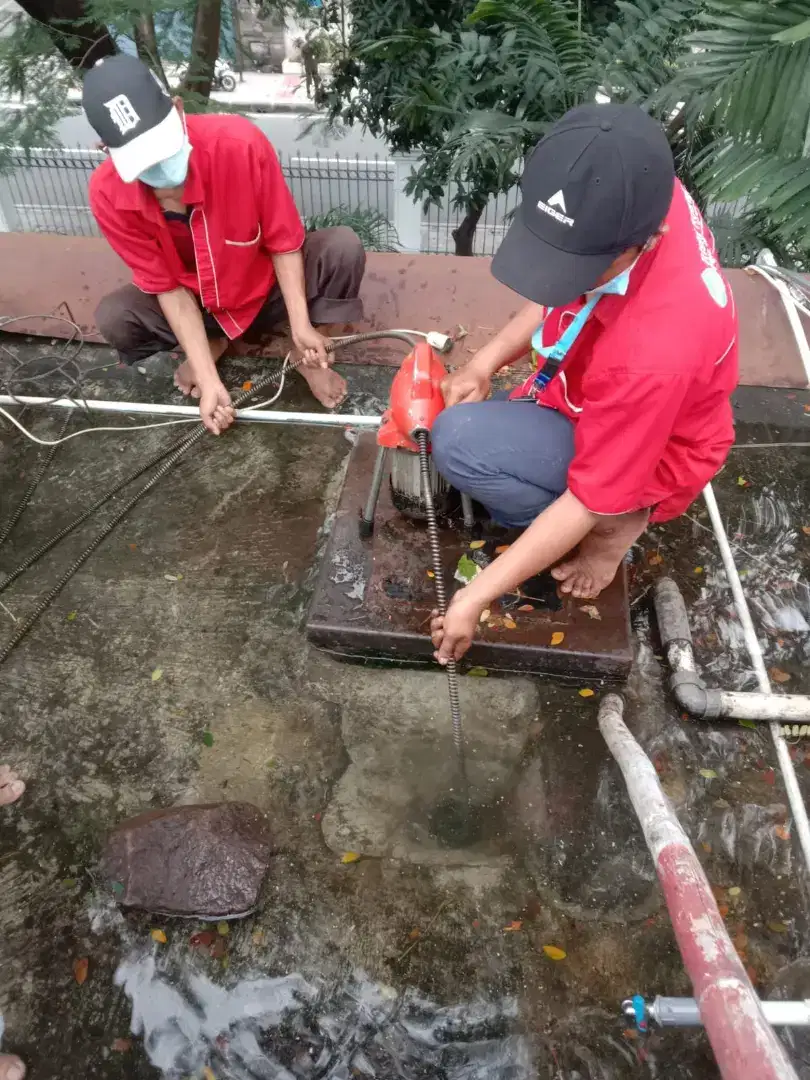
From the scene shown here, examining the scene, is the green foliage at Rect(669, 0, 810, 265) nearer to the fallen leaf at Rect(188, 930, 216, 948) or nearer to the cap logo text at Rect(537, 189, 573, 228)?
the cap logo text at Rect(537, 189, 573, 228)

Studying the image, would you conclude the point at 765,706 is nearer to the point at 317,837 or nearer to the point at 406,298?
the point at 317,837

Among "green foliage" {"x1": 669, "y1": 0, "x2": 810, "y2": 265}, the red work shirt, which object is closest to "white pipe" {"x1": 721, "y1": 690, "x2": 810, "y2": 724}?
"green foliage" {"x1": 669, "y1": 0, "x2": 810, "y2": 265}

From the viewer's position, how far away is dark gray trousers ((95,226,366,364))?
9.33 feet

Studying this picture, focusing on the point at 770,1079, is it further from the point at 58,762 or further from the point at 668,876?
the point at 58,762

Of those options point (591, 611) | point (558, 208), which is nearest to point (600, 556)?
point (591, 611)

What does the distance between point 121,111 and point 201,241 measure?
1.76 ft

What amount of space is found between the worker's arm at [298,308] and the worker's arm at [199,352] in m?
0.36

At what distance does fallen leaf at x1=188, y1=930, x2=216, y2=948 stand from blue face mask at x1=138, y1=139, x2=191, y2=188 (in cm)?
223

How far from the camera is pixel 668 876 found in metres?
1.33

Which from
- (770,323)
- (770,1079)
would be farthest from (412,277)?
(770,1079)

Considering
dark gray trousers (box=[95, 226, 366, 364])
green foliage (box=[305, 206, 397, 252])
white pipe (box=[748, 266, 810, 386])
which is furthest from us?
green foliage (box=[305, 206, 397, 252])

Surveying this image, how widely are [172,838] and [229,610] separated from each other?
80cm

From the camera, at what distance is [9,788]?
73.9 inches

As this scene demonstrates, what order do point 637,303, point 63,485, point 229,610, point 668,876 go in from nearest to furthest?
point 668,876 < point 637,303 < point 229,610 < point 63,485
